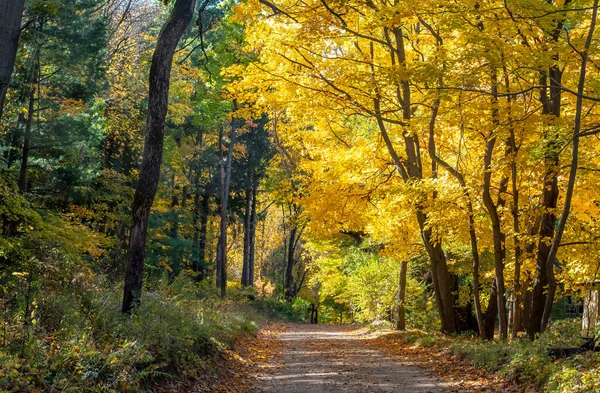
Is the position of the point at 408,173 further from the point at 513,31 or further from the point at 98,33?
the point at 98,33

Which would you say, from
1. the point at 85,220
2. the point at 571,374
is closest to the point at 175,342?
the point at 571,374

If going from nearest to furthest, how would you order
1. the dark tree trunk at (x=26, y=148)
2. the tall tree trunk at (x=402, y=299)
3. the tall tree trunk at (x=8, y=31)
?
the tall tree trunk at (x=8, y=31) → the dark tree trunk at (x=26, y=148) → the tall tree trunk at (x=402, y=299)

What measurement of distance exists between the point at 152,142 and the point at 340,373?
18.4ft

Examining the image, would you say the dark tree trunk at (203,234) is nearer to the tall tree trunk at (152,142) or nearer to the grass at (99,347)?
the grass at (99,347)

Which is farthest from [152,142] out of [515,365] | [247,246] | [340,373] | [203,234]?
[247,246]

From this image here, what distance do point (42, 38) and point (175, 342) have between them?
1051 cm

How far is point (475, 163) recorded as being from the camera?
46.7ft

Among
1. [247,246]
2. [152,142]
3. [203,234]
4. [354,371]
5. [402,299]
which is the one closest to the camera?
[152,142]

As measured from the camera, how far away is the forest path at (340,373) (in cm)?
891

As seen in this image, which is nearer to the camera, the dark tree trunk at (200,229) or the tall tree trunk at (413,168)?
the tall tree trunk at (413,168)

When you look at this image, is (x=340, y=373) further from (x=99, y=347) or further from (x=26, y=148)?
(x=26, y=148)

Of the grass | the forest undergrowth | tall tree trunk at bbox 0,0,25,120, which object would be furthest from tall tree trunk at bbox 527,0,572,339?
tall tree trunk at bbox 0,0,25,120

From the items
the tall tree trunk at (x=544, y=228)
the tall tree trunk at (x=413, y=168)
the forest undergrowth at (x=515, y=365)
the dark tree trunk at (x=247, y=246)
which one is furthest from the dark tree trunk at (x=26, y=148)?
the dark tree trunk at (x=247, y=246)

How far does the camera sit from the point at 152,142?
29.2 ft
